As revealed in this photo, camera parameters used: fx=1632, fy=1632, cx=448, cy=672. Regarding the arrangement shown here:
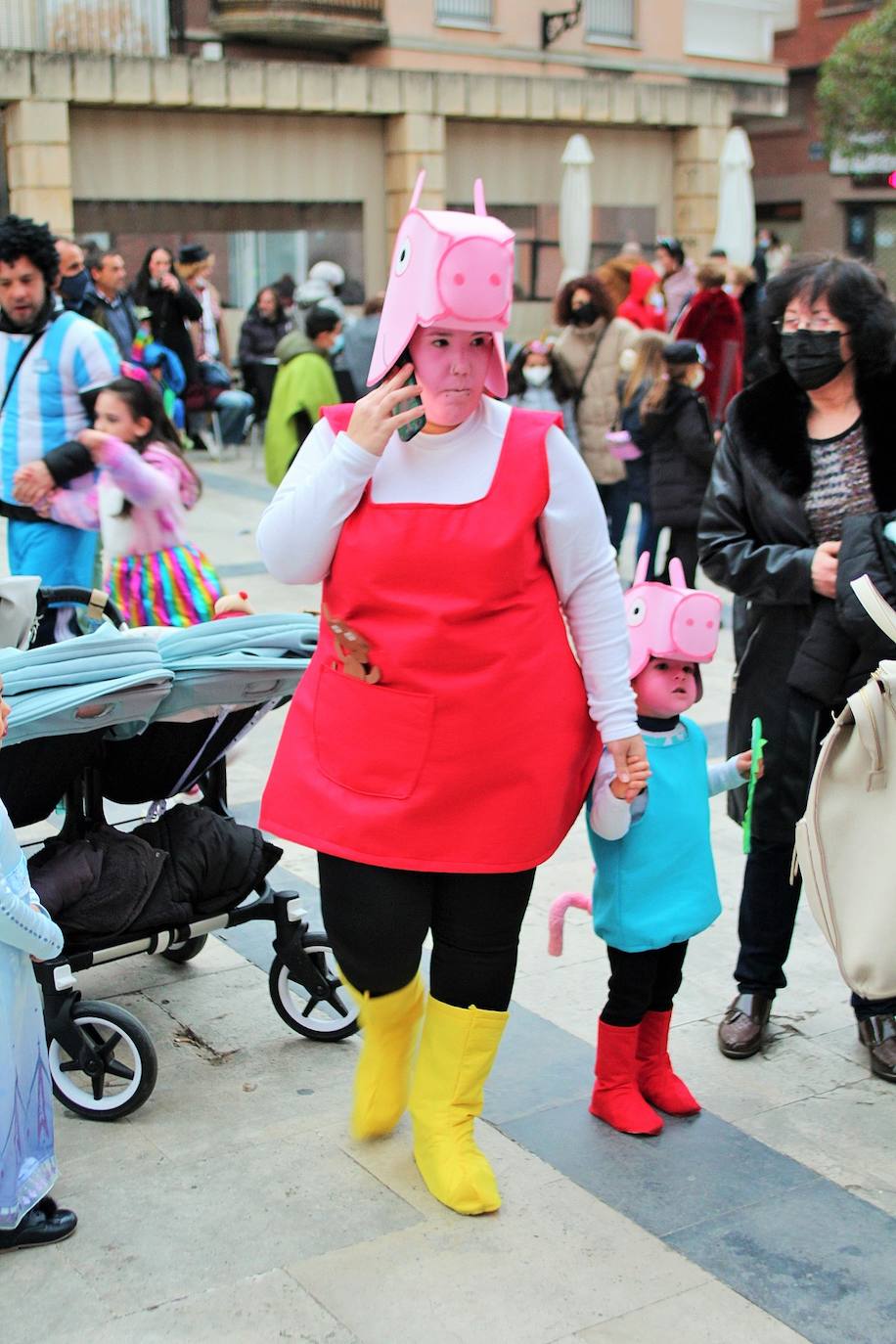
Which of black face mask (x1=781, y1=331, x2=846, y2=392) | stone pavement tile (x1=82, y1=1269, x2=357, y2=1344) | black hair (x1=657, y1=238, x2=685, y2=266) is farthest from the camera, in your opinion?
black hair (x1=657, y1=238, x2=685, y2=266)

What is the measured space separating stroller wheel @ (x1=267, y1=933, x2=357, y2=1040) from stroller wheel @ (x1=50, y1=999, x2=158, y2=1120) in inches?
15.3

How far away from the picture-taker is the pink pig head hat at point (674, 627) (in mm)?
3234

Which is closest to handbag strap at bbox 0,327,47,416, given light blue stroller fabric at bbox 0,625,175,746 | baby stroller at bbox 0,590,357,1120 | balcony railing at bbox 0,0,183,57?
baby stroller at bbox 0,590,357,1120

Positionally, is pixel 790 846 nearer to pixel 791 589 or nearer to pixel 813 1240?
pixel 791 589

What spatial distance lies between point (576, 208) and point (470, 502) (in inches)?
702

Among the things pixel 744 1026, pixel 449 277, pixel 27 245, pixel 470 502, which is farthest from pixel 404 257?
pixel 27 245

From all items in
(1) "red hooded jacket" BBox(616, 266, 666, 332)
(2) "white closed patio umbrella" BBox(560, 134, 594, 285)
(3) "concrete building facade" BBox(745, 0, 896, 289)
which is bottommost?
(1) "red hooded jacket" BBox(616, 266, 666, 332)

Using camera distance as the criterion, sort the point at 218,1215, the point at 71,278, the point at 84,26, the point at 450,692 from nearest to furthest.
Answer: the point at 450,692 < the point at 218,1215 < the point at 71,278 < the point at 84,26

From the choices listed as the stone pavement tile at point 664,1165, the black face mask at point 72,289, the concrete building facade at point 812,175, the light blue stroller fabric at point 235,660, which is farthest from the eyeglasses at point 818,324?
the concrete building facade at point 812,175

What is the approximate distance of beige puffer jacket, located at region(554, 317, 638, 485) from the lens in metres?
8.68

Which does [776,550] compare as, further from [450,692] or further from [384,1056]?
[384,1056]

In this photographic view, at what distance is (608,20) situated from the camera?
79.3 ft

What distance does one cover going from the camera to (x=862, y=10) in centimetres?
3056

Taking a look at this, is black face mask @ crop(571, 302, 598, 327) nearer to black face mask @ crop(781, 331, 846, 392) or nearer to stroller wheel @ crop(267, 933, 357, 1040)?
black face mask @ crop(781, 331, 846, 392)
